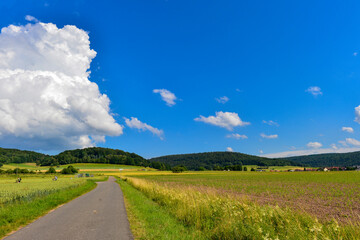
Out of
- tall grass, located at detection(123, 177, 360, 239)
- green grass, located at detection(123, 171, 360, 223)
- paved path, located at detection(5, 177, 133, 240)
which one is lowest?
green grass, located at detection(123, 171, 360, 223)

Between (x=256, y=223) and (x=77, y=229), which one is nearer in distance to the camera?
(x=256, y=223)

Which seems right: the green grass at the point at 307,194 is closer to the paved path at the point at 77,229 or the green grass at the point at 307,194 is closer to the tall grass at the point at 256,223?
the tall grass at the point at 256,223

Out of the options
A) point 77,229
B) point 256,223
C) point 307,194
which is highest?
point 256,223

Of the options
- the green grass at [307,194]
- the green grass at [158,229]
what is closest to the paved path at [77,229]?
the green grass at [158,229]

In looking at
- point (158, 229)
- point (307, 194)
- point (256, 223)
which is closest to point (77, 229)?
point (158, 229)

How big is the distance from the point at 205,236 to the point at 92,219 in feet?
22.1

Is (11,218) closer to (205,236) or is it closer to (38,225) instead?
(38,225)

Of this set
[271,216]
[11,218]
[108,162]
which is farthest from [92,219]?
[108,162]

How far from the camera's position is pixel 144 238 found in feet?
26.4

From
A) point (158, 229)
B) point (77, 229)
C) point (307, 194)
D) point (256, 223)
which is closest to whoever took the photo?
point (256, 223)

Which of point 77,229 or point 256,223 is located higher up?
point 256,223

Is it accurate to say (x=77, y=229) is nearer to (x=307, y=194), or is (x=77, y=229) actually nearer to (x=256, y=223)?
(x=256, y=223)

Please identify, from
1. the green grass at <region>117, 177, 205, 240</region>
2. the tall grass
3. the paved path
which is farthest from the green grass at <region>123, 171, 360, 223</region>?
the paved path

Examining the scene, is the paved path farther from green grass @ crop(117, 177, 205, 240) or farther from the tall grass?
the tall grass
